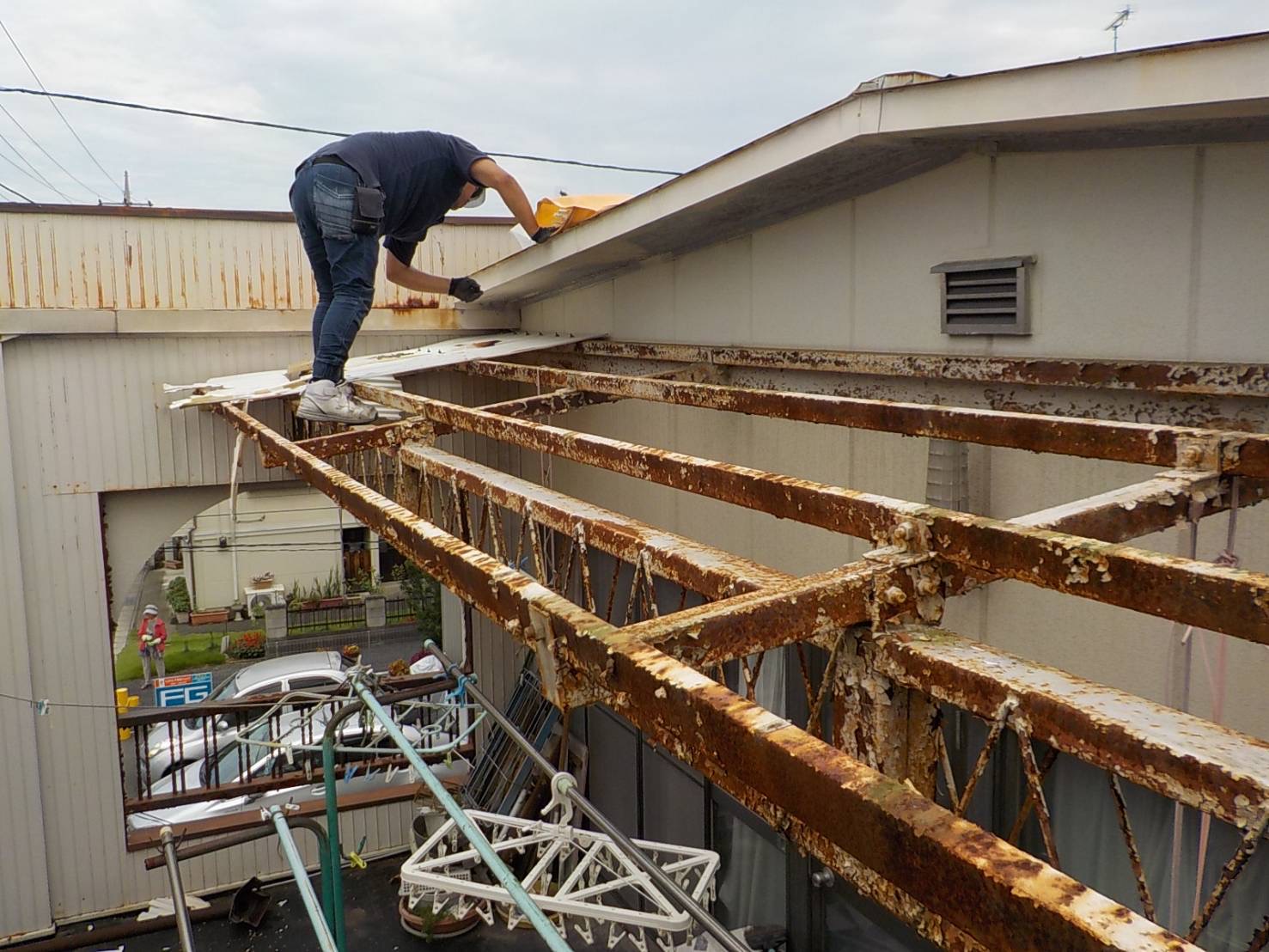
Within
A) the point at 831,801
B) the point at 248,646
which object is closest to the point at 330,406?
the point at 831,801

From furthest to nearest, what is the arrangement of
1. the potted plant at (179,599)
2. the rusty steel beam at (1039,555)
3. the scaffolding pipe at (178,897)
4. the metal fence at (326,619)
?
the potted plant at (179,599), the metal fence at (326,619), the scaffolding pipe at (178,897), the rusty steel beam at (1039,555)

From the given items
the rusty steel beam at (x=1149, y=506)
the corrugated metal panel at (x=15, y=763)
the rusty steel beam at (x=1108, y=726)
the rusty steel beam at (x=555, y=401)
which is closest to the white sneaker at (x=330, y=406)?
the rusty steel beam at (x=555, y=401)

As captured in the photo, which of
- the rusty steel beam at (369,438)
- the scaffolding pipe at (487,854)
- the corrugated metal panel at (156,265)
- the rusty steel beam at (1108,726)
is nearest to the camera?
the rusty steel beam at (1108,726)

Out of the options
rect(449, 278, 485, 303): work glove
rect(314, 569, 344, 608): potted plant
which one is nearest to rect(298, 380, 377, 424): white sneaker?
rect(449, 278, 485, 303): work glove

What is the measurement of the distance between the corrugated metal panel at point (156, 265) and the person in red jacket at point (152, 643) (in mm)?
14766

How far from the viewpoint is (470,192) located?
598 centimetres

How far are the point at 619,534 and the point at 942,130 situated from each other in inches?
109

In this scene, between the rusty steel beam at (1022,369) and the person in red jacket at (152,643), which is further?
the person in red jacket at (152,643)

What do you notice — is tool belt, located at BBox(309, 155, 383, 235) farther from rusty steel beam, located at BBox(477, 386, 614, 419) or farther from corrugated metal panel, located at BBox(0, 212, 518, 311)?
corrugated metal panel, located at BBox(0, 212, 518, 311)

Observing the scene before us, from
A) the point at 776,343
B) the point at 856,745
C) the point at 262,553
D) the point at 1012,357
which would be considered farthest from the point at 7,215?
the point at 262,553

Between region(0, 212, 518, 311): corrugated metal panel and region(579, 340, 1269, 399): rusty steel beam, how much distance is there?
4.99 metres

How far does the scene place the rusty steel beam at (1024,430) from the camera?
9.16 feet

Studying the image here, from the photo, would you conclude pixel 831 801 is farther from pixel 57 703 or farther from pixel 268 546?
pixel 268 546

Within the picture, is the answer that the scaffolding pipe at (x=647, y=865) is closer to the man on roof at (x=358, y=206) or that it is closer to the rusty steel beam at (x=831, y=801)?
the rusty steel beam at (x=831, y=801)
